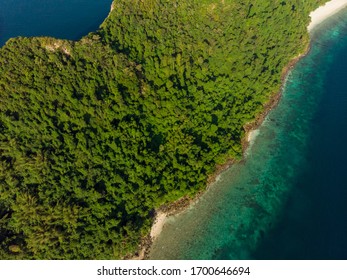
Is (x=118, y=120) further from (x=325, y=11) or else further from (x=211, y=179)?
(x=325, y=11)

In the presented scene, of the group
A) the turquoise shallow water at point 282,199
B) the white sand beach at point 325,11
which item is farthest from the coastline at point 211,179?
the turquoise shallow water at point 282,199

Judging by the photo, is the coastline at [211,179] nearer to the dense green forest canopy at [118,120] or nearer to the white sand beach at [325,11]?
the white sand beach at [325,11]

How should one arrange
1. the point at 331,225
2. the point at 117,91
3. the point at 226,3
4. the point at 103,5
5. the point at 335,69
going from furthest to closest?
1. the point at 103,5
2. the point at 335,69
3. the point at 226,3
4. the point at 117,91
5. the point at 331,225

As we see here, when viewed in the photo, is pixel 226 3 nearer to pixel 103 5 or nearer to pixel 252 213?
pixel 103 5

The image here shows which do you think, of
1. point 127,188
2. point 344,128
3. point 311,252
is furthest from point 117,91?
point 344,128

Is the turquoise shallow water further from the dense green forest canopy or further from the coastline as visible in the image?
the dense green forest canopy

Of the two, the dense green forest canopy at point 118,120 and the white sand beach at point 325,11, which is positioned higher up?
the white sand beach at point 325,11
